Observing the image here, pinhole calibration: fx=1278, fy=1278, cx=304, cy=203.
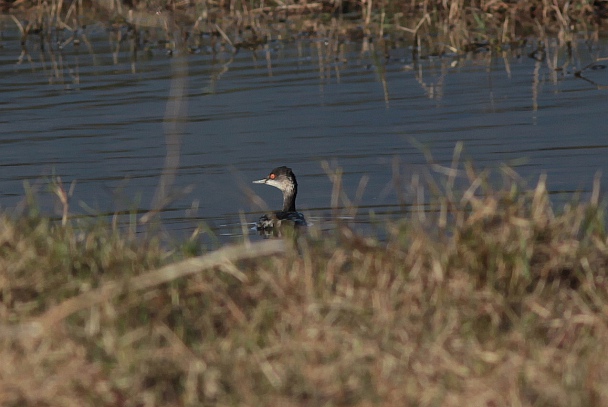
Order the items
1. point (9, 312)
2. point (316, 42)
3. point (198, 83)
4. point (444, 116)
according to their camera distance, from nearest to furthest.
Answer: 1. point (9, 312)
2. point (444, 116)
3. point (198, 83)
4. point (316, 42)

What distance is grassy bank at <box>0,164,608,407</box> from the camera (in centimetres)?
433

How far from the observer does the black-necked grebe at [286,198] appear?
998 cm

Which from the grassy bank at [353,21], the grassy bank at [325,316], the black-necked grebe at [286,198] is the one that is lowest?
the black-necked grebe at [286,198]

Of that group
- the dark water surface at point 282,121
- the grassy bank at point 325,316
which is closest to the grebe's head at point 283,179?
the dark water surface at point 282,121

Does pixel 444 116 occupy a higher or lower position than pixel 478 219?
lower

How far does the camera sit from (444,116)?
12.8 meters

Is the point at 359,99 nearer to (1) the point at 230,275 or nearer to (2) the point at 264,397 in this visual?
(1) the point at 230,275

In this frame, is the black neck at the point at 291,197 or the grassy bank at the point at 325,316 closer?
the grassy bank at the point at 325,316

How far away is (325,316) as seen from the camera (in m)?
4.94

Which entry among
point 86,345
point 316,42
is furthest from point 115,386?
point 316,42

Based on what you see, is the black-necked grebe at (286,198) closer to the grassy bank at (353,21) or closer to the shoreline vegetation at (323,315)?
the shoreline vegetation at (323,315)

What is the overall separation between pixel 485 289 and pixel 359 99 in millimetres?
8813

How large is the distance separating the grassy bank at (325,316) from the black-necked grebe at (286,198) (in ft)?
12.5

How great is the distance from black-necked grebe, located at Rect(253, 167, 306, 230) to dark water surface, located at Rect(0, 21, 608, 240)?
0.55 ft
